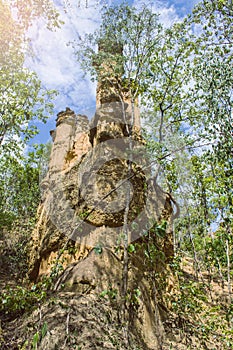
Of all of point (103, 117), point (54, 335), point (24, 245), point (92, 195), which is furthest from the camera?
point (24, 245)

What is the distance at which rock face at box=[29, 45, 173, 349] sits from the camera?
6.44 metres

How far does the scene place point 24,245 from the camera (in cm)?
1538

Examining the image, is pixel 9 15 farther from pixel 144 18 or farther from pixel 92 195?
pixel 92 195

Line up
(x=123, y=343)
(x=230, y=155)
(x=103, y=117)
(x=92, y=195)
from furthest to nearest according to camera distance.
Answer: (x=103, y=117)
(x=92, y=195)
(x=230, y=155)
(x=123, y=343)

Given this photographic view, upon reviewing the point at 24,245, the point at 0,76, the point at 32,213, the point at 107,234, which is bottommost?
the point at 107,234

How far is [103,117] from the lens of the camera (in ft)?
35.4

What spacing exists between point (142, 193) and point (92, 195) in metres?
1.76

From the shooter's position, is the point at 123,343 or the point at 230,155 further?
the point at 230,155

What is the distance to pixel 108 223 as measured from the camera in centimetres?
845

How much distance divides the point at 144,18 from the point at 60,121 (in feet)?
31.5

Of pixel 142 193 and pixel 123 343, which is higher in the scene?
pixel 142 193

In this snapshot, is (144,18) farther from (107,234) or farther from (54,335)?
(54,335)

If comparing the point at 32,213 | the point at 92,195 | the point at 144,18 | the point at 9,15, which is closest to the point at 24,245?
the point at 32,213

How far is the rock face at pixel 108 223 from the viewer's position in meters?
6.44
